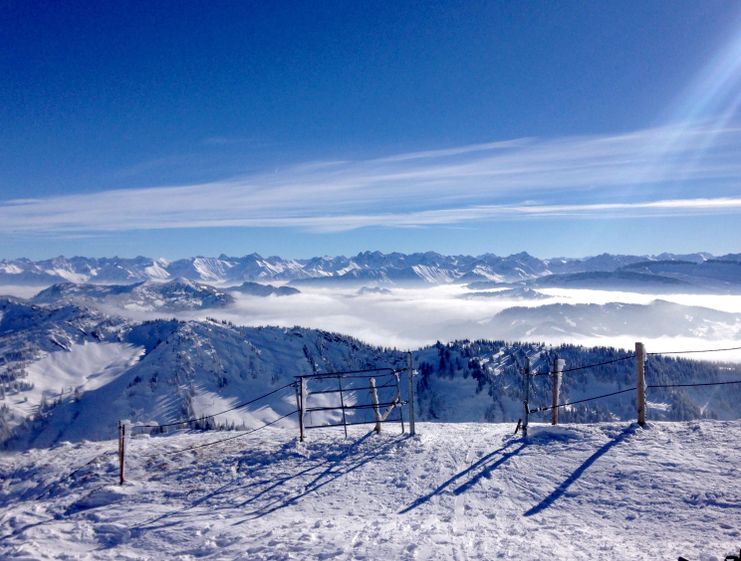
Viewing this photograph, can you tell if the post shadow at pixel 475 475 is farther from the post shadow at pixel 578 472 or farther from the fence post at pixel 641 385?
the fence post at pixel 641 385

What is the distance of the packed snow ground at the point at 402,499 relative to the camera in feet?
35.3

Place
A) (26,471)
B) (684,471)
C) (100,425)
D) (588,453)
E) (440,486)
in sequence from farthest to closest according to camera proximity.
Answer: (100,425) < (26,471) < (588,453) < (440,486) < (684,471)

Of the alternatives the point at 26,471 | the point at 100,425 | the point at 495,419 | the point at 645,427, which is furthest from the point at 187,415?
the point at 645,427

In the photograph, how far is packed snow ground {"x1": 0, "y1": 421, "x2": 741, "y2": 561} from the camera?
10.8 metres

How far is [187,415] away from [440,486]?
20770cm

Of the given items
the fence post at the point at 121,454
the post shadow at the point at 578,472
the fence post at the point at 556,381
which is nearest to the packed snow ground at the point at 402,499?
the post shadow at the point at 578,472

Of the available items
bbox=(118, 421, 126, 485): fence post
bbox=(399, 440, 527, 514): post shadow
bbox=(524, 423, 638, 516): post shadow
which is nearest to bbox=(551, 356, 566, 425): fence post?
bbox=(399, 440, 527, 514): post shadow

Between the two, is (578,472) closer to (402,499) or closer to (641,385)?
(402,499)

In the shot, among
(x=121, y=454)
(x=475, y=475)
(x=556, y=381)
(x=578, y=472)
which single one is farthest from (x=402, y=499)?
(x=121, y=454)

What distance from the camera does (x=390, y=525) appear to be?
39.3 ft

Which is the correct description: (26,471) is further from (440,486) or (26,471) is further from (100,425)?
(100,425)

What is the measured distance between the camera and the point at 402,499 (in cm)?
1372

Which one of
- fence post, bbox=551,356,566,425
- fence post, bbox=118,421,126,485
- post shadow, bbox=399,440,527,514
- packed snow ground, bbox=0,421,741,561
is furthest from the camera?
fence post, bbox=551,356,566,425

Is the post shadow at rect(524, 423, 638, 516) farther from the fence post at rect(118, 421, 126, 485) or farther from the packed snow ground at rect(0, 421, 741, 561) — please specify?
the fence post at rect(118, 421, 126, 485)
